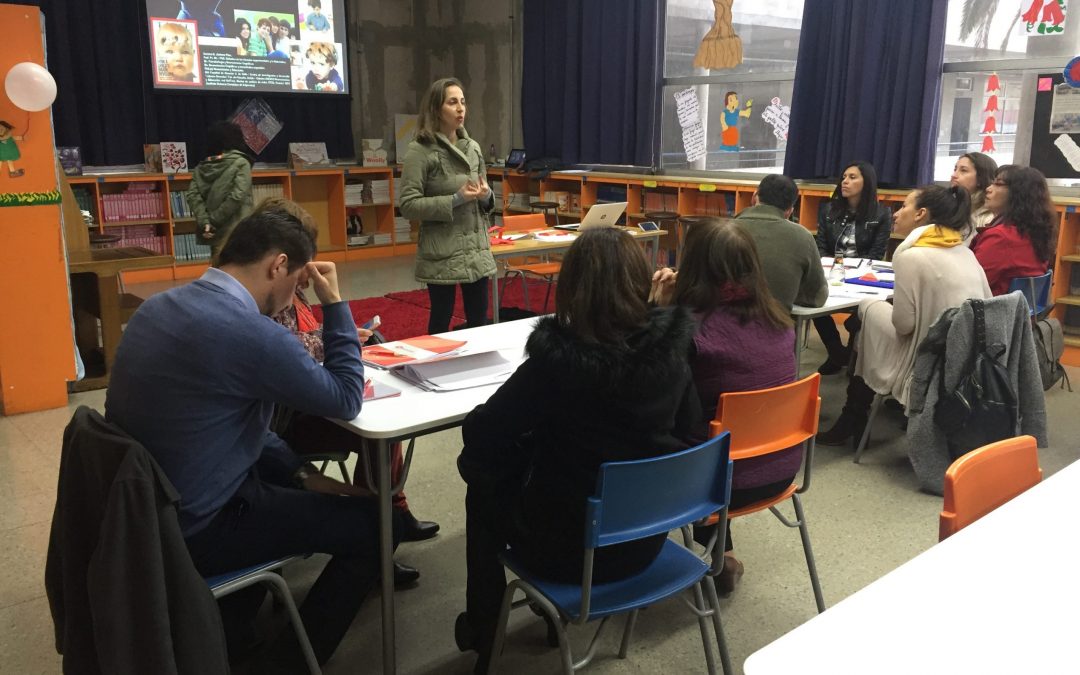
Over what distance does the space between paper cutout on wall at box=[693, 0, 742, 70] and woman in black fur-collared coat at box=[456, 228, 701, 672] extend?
5.81 metres

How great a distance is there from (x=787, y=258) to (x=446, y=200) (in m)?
1.47

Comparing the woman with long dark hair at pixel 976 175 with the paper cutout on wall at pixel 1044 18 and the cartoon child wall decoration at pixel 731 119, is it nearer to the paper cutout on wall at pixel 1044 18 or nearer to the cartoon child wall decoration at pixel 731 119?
the paper cutout on wall at pixel 1044 18

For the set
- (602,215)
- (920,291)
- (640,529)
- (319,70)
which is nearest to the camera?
(640,529)

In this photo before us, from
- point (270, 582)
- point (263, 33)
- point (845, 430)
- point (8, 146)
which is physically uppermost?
point (263, 33)

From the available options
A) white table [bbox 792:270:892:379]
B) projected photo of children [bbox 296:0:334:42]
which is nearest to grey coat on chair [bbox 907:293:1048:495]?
white table [bbox 792:270:892:379]

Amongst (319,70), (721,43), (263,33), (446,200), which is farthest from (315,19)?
(446,200)

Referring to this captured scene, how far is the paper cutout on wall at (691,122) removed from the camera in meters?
7.59

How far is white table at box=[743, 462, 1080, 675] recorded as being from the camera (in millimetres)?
1063

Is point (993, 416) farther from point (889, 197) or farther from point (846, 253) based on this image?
point (889, 197)

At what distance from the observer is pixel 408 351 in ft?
8.45

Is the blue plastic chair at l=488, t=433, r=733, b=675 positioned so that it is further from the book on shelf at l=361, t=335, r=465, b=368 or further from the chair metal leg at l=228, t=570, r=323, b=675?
the book on shelf at l=361, t=335, r=465, b=368

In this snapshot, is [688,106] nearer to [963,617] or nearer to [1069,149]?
[1069,149]

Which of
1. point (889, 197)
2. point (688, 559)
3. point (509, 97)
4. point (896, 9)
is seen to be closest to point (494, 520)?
point (688, 559)

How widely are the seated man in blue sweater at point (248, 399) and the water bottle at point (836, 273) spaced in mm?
2711
